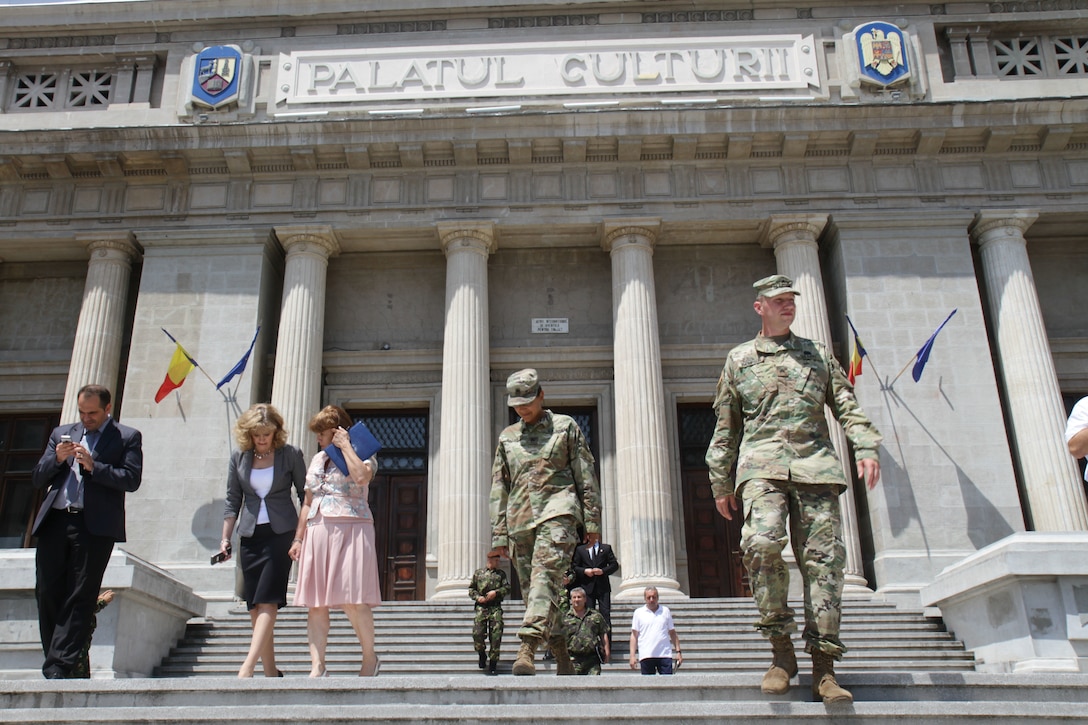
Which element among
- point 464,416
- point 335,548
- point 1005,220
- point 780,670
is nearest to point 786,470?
point 780,670

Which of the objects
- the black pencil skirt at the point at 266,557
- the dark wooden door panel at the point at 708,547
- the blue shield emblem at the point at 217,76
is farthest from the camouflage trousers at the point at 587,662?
the blue shield emblem at the point at 217,76

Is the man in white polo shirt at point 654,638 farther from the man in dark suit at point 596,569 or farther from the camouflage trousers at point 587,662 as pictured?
the camouflage trousers at point 587,662

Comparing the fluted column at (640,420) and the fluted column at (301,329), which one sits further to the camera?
the fluted column at (301,329)

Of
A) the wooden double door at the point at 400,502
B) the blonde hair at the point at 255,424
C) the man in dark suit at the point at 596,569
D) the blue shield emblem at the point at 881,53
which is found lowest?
the man in dark suit at the point at 596,569

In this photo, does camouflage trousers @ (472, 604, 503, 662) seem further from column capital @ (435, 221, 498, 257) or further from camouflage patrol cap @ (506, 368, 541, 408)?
column capital @ (435, 221, 498, 257)

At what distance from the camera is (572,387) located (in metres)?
19.8

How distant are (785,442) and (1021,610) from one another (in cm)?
581

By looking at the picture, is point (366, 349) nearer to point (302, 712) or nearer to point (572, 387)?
point (572, 387)

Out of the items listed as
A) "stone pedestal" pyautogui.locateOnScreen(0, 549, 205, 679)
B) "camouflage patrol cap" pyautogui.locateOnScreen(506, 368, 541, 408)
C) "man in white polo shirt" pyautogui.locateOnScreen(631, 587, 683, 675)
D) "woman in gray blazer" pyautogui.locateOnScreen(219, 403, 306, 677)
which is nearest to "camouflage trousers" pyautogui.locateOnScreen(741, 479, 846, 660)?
"camouflage patrol cap" pyautogui.locateOnScreen(506, 368, 541, 408)

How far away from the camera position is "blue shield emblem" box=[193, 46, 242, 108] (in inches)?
797

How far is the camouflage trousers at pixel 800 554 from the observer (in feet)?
18.7

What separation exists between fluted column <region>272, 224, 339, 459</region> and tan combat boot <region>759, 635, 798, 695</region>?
13.3 m

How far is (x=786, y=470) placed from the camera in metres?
6.03

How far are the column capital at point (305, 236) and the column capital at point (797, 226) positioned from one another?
872cm
